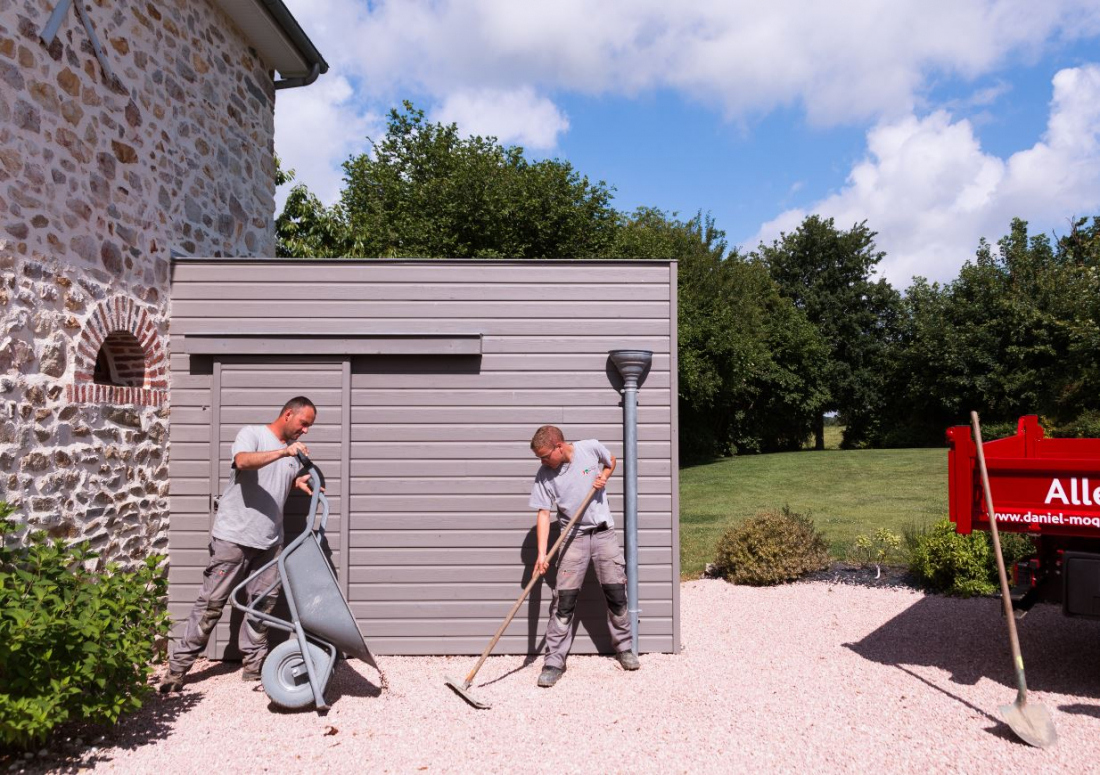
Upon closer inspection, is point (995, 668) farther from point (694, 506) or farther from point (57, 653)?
point (694, 506)

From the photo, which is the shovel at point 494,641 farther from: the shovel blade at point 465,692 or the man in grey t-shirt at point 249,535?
→ the man in grey t-shirt at point 249,535

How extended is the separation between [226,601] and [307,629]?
69 cm

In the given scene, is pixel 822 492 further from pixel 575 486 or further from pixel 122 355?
pixel 122 355

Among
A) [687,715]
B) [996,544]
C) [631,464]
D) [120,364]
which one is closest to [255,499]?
[120,364]

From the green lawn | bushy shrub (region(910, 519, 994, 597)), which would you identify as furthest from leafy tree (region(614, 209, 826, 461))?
bushy shrub (region(910, 519, 994, 597))

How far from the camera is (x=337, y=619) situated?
484 cm

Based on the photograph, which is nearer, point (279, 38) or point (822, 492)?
point (279, 38)

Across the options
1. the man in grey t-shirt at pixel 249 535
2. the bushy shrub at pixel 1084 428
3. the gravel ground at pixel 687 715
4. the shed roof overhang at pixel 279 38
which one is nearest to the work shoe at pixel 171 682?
the man in grey t-shirt at pixel 249 535

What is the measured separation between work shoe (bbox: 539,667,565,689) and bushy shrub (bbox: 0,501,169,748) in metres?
2.24

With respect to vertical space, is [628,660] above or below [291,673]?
below

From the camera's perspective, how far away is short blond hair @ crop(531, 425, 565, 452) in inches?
213

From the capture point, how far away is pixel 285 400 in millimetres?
6008

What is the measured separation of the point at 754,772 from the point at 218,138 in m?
6.55

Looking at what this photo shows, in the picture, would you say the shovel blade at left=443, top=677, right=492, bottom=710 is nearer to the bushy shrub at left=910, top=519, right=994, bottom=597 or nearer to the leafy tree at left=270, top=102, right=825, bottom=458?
the bushy shrub at left=910, top=519, right=994, bottom=597
